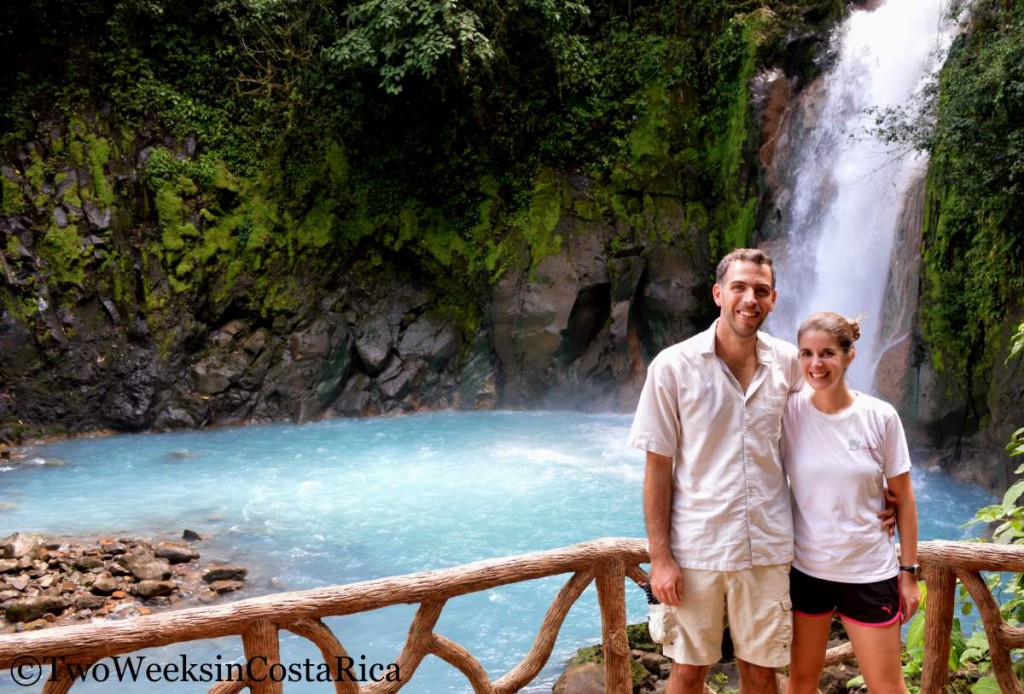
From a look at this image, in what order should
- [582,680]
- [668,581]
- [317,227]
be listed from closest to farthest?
[668,581]
[582,680]
[317,227]

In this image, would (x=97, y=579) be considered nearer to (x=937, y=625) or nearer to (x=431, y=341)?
(x=937, y=625)

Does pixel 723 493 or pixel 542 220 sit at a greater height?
pixel 542 220

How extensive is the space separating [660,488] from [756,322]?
1.93 ft

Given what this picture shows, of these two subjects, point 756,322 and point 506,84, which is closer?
point 756,322

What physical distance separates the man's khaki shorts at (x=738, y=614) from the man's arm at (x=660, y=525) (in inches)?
1.9

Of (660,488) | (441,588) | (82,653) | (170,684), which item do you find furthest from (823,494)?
(170,684)

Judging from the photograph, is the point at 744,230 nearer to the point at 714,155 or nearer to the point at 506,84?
the point at 714,155

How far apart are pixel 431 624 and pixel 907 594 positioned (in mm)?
1524

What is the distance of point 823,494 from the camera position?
7.71ft

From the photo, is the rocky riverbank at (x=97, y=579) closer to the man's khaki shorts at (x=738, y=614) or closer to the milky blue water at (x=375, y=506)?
the milky blue water at (x=375, y=506)

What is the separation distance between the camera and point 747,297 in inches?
91.0

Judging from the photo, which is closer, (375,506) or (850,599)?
(850,599)

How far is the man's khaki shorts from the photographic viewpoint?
2.31 m

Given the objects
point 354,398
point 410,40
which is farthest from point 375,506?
point 410,40
